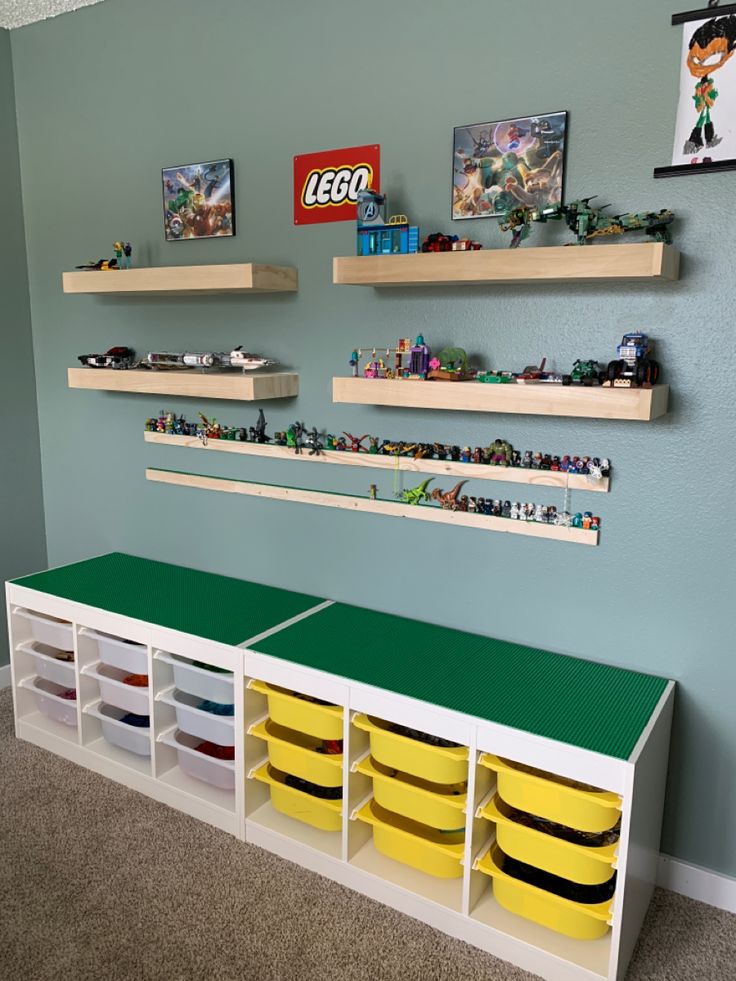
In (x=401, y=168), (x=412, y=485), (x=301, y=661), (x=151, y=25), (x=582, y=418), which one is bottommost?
(x=301, y=661)

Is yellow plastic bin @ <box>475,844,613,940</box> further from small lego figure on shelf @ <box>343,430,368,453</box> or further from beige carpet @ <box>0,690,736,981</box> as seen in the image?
small lego figure on shelf @ <box>343,430,368,453</box>

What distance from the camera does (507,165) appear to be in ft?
6.46

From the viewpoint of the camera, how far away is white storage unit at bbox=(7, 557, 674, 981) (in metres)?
1.70

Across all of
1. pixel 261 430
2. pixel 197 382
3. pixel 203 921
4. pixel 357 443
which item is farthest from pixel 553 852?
pixel 197 382

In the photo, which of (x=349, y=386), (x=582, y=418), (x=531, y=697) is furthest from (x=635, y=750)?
(x=349, y=386)

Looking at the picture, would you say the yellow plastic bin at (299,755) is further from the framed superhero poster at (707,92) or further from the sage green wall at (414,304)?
the framed superhero poster at (707,92)

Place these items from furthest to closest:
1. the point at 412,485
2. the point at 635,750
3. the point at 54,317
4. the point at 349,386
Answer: the point at 54,317 < the point at 412,485 < the point at 349,386 < the point at 635,750

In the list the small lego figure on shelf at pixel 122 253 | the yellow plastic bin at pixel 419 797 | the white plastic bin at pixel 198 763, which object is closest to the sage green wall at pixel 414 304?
the small lego figure on shelf at pixel 122 253

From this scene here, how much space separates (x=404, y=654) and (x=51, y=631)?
4.07 ft

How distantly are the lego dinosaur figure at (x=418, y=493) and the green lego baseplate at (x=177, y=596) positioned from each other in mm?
475

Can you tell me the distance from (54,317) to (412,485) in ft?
5.47

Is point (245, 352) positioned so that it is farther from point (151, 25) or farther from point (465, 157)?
point (151, 25)

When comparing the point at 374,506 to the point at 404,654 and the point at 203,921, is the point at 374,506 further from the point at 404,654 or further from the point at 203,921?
the point at 203,921

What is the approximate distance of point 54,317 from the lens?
9.99ft
